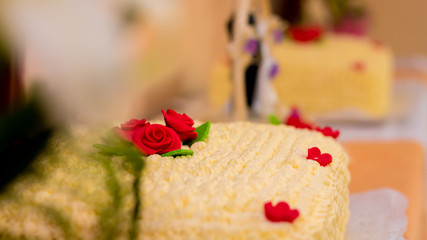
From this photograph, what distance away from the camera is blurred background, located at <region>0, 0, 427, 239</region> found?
104cm

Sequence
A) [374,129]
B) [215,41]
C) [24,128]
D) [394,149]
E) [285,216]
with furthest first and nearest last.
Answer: [215,41], [374,129], [394,149], [285,216], [24,128]

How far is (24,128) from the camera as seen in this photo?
54 cm

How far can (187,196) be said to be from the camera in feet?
2.37

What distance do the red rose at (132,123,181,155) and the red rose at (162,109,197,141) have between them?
0.7 inches

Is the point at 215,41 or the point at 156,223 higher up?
the point at 156,223

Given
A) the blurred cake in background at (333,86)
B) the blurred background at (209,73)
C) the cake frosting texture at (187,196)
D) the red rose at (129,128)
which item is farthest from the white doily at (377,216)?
the blurred cake in background at (333,86)

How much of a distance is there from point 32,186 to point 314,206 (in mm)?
409

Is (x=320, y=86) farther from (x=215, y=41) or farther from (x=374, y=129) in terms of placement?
(x=215, y=41)

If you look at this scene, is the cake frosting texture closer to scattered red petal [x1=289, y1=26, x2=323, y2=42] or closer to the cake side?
the cake side

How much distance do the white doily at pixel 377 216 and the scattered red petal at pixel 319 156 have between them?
0.64 ft

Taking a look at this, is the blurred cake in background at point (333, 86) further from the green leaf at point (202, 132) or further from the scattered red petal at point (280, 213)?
the scattered red petal at point (280, 213)

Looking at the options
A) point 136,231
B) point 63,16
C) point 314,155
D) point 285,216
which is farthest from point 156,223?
point 63,16

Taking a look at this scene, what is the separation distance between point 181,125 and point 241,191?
210 millimetres

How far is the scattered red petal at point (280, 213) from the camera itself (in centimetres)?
69
